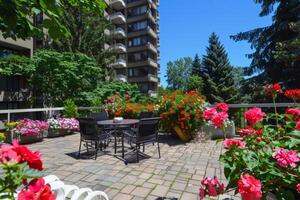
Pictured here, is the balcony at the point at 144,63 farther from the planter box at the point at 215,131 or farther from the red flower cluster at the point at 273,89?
the red flower cluster at the point at 273,89

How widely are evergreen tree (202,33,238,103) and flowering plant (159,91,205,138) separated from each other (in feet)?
68.1

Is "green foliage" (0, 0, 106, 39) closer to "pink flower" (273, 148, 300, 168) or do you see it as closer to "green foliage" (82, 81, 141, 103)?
"pink flower" (273, 148, 300, 168)

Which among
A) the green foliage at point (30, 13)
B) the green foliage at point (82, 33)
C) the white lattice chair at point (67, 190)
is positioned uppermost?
the green foliage at point (82, 33)

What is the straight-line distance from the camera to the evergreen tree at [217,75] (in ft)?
92.1

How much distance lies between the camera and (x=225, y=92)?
2805 cm

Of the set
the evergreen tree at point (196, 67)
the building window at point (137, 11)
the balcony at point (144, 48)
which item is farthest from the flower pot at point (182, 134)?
the building window at point (137, 11)

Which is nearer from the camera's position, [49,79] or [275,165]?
[275,165]

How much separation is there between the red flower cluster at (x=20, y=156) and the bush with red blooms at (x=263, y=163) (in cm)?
113

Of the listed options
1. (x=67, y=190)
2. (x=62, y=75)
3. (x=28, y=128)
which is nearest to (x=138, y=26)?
(x=62, y=75)

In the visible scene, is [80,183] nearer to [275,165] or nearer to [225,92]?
[275,165]

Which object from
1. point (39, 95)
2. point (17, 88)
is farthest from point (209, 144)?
point (17, 88)

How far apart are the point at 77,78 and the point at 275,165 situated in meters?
15.8

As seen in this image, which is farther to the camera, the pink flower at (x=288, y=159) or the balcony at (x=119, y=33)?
the balcony at (x=119, y=33)

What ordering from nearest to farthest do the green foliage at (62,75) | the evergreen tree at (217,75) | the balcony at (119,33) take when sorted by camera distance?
the green foliage at (62,75)
the evergreen tree at (217,75)
the balcony at (119,33)
